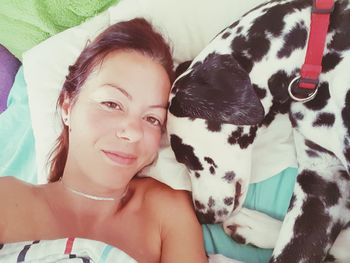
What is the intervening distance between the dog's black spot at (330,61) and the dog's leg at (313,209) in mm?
262

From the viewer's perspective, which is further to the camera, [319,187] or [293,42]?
[319,187]

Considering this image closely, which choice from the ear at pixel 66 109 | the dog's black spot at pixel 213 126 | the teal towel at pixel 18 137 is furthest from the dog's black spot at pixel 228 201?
the teal towel at pixel 18 137

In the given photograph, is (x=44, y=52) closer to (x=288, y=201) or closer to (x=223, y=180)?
(x=223, y=180)

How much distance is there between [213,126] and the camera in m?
1.59

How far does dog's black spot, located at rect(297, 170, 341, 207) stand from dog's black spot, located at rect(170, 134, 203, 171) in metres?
0.35

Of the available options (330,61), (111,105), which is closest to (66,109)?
(111,105)

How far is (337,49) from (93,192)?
0.86 m

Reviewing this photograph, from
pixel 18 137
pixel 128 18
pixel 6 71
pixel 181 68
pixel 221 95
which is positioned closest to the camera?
pixel 221 95

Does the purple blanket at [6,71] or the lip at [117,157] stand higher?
the lip at [117,157]

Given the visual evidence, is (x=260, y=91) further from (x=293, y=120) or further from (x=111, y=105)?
(x=111, y=105)

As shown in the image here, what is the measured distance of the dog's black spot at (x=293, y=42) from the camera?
1589 mm

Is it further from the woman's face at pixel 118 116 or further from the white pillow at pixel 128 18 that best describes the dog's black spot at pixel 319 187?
the woman's face at pixel 118 116

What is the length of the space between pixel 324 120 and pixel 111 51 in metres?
0.69

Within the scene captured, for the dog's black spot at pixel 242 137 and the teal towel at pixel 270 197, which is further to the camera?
the teal towel at pixel 270 197
